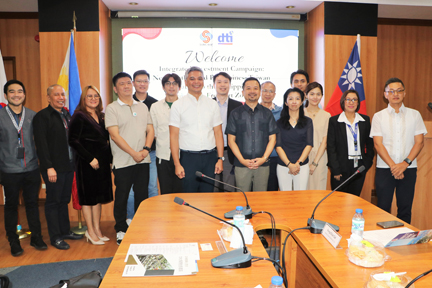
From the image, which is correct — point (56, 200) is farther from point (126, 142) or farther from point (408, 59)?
point (408, 59)

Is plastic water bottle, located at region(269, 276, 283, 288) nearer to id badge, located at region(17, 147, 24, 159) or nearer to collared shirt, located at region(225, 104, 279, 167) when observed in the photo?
collared shirt, located at region(225, 104, 279, 167)

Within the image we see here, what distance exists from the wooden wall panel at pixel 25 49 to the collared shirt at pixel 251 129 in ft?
12.1

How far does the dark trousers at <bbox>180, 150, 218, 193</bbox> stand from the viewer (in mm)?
3117

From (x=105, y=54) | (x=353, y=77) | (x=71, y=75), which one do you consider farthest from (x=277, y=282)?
(x=105, y=54)

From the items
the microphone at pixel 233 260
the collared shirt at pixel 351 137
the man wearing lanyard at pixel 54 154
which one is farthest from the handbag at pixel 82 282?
the collared shirt at pixel 351 137

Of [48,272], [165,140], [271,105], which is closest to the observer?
[48,272]

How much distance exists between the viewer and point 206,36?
469 cm

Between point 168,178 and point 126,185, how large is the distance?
16.6 inches

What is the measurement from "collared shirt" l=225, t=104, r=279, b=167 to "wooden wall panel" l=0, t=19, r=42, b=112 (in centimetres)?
370

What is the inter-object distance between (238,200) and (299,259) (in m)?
0.55

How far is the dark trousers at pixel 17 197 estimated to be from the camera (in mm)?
3105

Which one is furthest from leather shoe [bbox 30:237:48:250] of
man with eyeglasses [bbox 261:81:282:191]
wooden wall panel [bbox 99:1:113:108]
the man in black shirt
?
man with eyeglasses [bbox 261:81:282:191]

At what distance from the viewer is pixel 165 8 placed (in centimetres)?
453

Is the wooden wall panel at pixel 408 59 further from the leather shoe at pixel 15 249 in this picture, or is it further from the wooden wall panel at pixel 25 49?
the wooden wall panel at pixel 25 49
